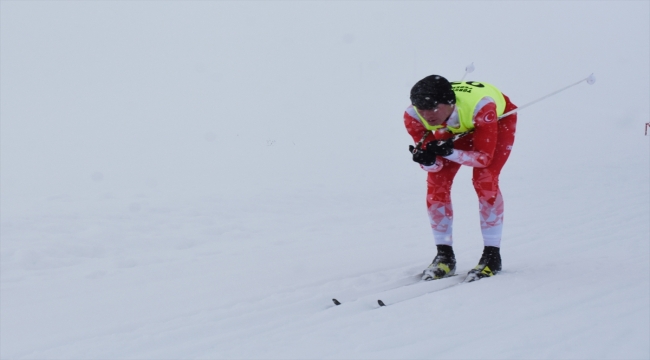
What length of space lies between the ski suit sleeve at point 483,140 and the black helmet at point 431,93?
23 cm

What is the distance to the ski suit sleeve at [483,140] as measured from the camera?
11.5 feet

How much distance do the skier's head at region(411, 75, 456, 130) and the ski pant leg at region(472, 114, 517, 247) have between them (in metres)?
0.53

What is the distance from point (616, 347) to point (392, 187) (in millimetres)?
5615

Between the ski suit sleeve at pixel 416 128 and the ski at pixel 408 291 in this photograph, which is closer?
the ski at pixel 408 291

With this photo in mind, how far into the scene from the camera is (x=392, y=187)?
7.98 m

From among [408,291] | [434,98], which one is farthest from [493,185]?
[408,291]

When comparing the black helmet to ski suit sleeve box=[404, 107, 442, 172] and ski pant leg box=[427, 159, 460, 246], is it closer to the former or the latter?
ski suit sleeve box=[404, 107, 442, 172]

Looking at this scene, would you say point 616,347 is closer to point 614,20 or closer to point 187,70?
point 187,70

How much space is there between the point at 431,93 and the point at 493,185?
2.73ft

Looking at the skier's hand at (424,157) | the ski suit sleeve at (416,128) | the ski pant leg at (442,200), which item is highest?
the ski suit sleeve at (416,128)

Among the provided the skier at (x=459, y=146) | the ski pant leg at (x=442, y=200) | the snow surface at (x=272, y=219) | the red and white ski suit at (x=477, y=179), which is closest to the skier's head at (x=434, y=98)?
the skier at (x=459, y=146)

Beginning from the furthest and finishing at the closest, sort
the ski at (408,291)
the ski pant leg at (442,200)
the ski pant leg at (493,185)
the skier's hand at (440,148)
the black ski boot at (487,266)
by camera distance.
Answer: the ski pant leg at (442,200)
the ski pant leg at (493,185)
the black ski boot at (487,266)
the skier's hand at (440,148)
the ski at (408,291)

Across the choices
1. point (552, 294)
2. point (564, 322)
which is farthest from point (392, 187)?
point (564, 322)

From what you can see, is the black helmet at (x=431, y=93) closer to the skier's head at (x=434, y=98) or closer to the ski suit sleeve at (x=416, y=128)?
the skier's head at (x=434, y=98)
